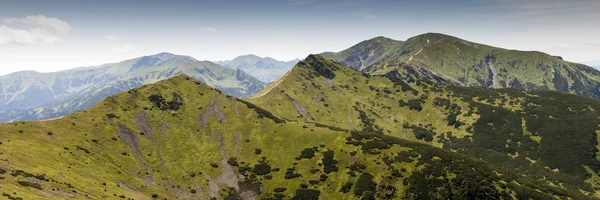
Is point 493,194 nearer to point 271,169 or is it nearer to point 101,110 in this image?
point 271,169

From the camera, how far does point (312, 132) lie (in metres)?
169

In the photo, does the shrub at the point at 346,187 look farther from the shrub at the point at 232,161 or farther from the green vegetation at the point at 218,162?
the shrub at the point at 232,161

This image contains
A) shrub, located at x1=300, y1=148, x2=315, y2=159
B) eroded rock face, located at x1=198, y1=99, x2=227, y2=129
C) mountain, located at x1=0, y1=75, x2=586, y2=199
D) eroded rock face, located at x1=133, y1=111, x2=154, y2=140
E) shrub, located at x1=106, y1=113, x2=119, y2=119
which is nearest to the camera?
mountain, located at x1=0, y1=75, x2=586, y2=199

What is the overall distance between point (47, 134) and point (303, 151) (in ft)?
347

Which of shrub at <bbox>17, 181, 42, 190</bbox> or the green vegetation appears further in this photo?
the green vegetation

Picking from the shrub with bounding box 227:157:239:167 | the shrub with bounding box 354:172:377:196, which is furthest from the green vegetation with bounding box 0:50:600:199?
the shrub with bounding box 227:157:239:167

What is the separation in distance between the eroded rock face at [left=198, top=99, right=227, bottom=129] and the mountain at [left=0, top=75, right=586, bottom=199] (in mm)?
692

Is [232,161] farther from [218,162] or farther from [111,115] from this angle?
[111,115]

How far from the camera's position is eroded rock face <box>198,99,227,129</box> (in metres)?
182

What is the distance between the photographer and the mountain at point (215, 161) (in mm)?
105938

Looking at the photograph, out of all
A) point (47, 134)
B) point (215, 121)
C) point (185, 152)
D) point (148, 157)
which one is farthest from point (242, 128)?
point (47, 134)

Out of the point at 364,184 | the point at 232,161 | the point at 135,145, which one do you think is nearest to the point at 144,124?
the point at 135,145

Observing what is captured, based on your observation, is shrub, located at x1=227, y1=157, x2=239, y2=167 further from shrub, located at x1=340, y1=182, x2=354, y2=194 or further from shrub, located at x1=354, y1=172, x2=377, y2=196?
shrub, located at x1=354, y1=172, x2=377, y2=196

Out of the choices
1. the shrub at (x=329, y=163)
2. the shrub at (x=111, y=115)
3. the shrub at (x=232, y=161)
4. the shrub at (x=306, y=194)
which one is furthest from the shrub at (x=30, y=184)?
the shrub at (x=329, y=163)
